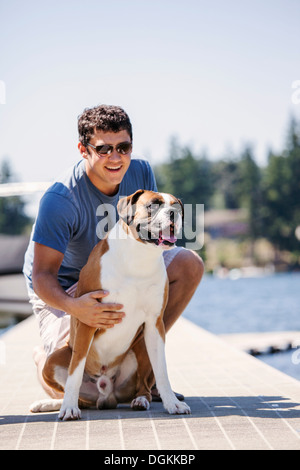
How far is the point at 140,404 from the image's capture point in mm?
3449

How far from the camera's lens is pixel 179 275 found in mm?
4043

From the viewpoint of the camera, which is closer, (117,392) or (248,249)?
(117,392)

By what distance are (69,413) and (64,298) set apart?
0.57 meters

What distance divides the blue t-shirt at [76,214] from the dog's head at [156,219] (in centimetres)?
53

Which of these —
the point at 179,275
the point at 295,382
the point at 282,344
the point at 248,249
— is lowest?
the point at 248,249

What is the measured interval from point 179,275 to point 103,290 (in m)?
0.83

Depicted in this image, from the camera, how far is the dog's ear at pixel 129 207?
3291 millimetres

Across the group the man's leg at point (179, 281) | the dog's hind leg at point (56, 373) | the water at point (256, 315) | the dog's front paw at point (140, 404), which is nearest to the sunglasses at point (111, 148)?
the man's leg at point (179, 281)

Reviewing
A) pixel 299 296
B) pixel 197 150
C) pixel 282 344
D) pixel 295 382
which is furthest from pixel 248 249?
pixel 295 382

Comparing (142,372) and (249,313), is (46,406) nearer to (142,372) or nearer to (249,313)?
(142,372)

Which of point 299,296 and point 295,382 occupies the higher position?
point 295,382

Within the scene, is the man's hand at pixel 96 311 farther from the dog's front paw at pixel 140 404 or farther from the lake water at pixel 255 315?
the lake water at pixel 255 315
